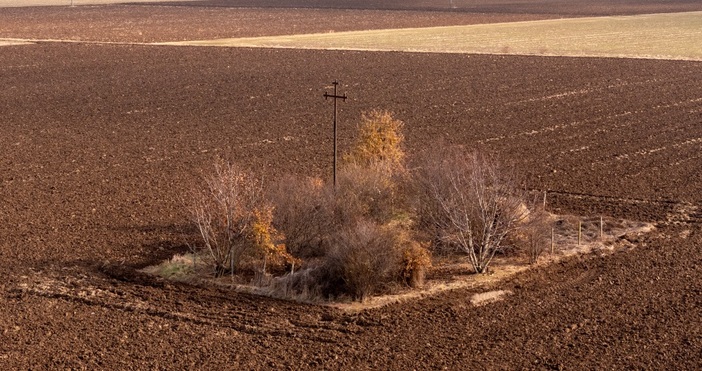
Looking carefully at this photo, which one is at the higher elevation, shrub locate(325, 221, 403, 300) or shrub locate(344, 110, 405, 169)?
shrub locate(344, 110, 405, 169)

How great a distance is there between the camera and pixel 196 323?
18.4 meters

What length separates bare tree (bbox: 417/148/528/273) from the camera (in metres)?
21.5

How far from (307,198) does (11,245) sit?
617cm

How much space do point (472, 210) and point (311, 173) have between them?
8.82 m

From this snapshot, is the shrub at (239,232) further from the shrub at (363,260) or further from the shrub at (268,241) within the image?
the shrub at (363,260)

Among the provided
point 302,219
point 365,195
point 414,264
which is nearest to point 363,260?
point 414,264

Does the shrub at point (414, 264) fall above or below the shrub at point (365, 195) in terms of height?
below

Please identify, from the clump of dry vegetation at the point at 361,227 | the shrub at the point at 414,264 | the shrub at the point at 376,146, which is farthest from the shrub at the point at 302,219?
the shrub at the point at 376,146

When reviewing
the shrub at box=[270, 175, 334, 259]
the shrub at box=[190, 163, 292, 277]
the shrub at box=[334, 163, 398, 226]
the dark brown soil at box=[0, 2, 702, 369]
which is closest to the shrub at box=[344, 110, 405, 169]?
the shrub at box=[334, 163, 398, 226]

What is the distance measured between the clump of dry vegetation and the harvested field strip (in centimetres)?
4444

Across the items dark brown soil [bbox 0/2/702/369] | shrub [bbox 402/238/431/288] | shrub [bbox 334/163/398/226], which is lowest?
dark brown soil [bbox 0/2/702/369]

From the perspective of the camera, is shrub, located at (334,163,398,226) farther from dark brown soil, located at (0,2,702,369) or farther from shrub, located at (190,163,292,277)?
dark brown soil, located at (0,2,702,369)

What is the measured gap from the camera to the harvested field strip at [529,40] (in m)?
68.1

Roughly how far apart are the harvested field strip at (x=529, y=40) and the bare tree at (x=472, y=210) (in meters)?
44.6
